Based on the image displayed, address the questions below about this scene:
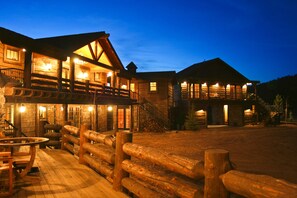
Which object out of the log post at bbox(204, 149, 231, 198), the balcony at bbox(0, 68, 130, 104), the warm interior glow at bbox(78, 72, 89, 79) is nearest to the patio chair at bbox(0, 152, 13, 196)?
the log post at bbox(204, 149, 231, 198)

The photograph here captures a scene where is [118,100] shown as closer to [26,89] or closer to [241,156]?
[26,89]

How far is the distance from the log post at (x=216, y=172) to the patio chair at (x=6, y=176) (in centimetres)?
387

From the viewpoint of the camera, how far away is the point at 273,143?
57.0 feet

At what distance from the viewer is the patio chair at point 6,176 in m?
4.79

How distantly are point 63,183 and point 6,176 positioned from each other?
4.14 ft

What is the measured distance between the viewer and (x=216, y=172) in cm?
324

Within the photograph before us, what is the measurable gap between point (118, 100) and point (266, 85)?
1772 inches

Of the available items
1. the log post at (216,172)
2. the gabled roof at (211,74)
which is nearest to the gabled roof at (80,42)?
the gabled roof at (211,74)

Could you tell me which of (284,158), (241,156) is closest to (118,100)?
(241,156)

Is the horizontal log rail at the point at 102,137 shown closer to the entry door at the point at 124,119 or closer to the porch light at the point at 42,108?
the porch light at the point at 42,108

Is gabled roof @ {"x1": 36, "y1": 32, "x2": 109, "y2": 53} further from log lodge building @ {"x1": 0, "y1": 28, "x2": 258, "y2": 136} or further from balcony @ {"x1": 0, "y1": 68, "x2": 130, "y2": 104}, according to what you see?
balcony @ {"x1": 0, "y1": 68, "x2": 130, "y2": 104}

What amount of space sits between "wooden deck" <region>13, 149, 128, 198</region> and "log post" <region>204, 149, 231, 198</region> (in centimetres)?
256

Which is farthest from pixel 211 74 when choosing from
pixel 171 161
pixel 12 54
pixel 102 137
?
pixel 171 161

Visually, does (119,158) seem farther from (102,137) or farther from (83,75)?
(83,75)
